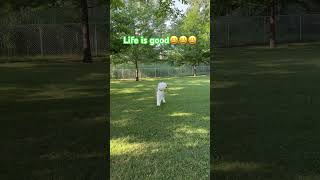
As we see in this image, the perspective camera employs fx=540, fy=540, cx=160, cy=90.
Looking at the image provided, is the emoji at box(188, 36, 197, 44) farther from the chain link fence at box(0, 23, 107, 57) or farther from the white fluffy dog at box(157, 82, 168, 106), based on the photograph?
the chain link fence at box(0, 23, 107, 57)

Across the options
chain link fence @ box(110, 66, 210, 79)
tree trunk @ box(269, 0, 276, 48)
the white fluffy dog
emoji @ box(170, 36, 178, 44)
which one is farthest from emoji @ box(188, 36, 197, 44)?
tree trunk @ box(269, 0, 276, 48)

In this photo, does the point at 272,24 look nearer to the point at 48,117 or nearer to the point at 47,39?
the point at 47,39

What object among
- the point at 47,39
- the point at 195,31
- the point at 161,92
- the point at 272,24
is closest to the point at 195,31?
the point at 195,31

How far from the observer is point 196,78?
588 cm

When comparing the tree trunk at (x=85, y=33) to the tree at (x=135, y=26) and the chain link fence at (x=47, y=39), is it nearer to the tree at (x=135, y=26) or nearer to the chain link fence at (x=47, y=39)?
the chain link fence at (x=47, y=39)

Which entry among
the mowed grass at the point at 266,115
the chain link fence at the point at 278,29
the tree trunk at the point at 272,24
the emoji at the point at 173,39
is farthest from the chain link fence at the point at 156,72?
the tree trunk at the point at 272,24

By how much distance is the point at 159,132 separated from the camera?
5926 mm

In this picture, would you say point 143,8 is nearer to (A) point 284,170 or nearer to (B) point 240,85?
(B) point 240,85

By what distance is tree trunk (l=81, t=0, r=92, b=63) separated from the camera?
5668 mm

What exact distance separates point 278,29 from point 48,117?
8.79 ft

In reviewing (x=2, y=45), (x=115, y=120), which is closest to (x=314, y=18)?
(x=115, y=120)

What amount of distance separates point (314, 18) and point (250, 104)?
3.89 ft

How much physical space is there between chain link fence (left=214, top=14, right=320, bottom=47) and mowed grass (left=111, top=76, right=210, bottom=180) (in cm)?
65

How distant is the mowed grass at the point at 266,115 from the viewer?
5.81 metres
